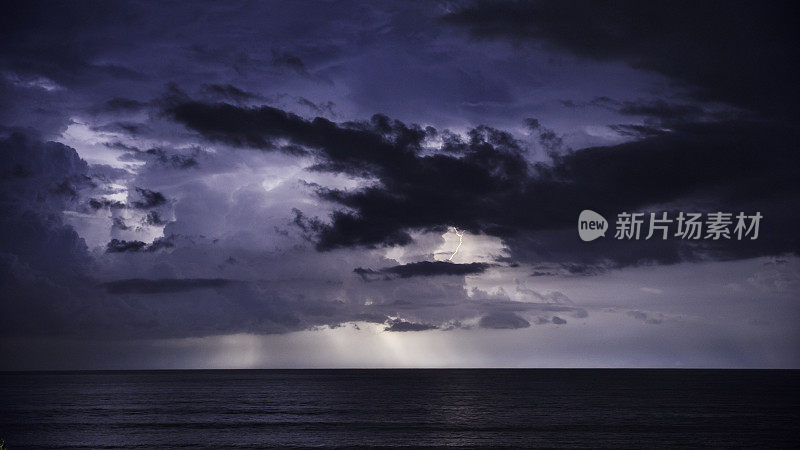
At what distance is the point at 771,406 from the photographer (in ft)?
433

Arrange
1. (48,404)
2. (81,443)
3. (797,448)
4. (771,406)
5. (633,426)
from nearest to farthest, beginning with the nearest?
(797,448) < (81,443) < (633,426) < (771,406) < (48,404)

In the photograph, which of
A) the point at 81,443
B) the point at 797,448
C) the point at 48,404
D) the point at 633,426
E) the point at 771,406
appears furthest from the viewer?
the point at 48,404

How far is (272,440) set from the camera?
264ft

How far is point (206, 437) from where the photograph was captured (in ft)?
271

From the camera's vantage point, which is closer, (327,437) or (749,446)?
(749,446)

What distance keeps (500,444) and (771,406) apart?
282ft

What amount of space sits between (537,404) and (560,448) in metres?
67.3

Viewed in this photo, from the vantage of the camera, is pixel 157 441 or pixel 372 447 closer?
pixel 372 447

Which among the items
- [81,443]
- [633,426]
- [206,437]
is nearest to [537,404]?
[633,426]

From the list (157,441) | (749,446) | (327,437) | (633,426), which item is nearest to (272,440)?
(327,437)

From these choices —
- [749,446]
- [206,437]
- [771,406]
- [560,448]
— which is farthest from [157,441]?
[771,406]

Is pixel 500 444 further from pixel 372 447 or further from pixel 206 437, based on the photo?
pixel 206 437

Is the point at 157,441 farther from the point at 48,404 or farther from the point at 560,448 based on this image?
the point at 48,404

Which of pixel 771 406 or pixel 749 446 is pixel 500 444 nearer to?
pixel 749 446
